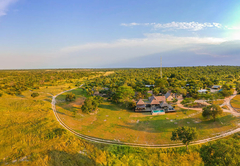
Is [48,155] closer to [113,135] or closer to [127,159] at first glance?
[113,135]

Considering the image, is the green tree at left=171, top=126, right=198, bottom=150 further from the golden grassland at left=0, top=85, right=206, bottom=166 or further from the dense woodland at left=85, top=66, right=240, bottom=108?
the dense woodland at left=85, top=66, right=240, bottom=108

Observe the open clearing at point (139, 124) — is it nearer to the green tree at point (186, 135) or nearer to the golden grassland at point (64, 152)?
the golden grassland at point (64, 152)

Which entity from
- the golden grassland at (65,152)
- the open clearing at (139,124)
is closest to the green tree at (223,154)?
the golden grassland at (65,152)

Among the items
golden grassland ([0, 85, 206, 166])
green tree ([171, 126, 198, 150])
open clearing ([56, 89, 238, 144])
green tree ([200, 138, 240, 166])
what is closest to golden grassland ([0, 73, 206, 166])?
golden grassland ([0, 85, 206, 166])

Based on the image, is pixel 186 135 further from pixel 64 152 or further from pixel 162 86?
pixel 162 86

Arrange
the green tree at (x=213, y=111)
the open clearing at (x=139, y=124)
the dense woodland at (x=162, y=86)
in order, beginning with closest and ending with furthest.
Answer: the open clearing at (x=139, y=124), the green tree at (x=213, y=111), the dense woodland at (x=162, y=86)

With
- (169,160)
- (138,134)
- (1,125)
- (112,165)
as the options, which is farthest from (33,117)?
(169,160)

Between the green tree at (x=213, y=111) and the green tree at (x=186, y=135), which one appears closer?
the green tree at (x=186, y=135)
